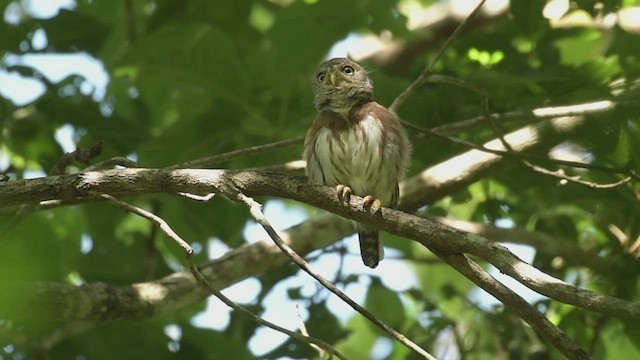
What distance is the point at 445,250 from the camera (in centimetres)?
350

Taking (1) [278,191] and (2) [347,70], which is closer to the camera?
(1) [278,191]

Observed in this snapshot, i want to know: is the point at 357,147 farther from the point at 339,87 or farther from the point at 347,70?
the point at 347,70

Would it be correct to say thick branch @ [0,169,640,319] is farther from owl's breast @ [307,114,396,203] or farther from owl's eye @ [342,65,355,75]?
owl's eye @ [342,65,355,75]

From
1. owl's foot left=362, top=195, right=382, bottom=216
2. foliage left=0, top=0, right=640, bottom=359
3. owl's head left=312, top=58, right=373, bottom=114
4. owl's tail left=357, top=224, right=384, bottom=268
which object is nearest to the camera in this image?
owl's foot left=362, top=195, right=382, bottom=216

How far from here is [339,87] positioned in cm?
595

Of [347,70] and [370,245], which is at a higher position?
[347,70]

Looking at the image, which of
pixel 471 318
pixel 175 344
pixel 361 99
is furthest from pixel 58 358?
pixel 471 318

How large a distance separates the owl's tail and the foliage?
1.09 ft

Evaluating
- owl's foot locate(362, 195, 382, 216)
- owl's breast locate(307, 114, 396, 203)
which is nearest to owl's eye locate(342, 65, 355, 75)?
owl's breast locate(307, 114, 396, 203)

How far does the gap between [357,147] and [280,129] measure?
0.55 m

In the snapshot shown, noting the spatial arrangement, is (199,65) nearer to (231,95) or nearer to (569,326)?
(231,95)

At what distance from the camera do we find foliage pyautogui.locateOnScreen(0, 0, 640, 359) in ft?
17.1

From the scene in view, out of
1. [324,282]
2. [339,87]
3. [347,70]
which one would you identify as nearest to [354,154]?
[339,87]

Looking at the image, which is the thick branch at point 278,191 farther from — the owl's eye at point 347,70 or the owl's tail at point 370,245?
the owl's eye at point 347,70
